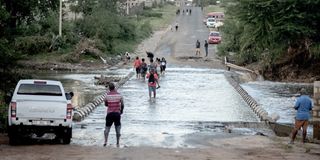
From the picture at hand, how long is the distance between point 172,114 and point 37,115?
9588 mm

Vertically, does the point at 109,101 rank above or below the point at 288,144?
above

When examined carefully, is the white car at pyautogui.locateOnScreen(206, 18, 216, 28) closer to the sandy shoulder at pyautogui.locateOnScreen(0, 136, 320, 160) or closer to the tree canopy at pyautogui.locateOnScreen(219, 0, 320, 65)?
the tree canopy at pyautogui.locateOnScreen(219, 0, 320, 65)

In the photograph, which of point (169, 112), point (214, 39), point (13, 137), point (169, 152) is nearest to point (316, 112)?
point (169, 112)

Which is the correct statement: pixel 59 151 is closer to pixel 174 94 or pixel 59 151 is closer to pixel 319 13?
pixel 174 94

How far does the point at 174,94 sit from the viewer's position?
108 ft

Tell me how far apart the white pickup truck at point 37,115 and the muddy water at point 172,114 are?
126 cm

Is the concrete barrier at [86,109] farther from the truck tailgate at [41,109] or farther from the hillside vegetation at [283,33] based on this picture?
the hillside vegetation at [283,33]

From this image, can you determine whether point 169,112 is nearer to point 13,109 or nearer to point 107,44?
point 13,109

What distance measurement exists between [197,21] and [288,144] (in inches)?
3588

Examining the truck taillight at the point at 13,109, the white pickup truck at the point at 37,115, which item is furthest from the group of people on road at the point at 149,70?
the truck taillight at the point at 13,109

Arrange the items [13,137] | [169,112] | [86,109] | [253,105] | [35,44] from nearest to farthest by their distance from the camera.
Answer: [13,137], [86,109], [169,112], [253,105], [35,44]

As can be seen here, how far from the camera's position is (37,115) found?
1641cm

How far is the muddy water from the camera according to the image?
18797mm

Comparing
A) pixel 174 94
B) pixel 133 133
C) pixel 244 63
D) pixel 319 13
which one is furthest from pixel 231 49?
pixel 133 133
